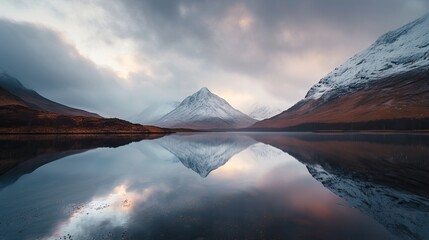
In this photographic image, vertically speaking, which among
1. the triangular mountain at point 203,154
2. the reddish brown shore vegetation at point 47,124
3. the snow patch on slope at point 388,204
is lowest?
the snow patch on slope at point 388,204

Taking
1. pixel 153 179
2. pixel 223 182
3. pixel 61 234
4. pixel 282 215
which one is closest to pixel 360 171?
pixel 223 182

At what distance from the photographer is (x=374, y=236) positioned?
49.0 feet

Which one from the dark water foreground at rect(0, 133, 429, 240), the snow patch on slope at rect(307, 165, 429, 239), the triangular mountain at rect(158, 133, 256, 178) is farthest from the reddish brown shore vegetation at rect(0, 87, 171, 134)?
the snow patch on slope at rect(307, 165, 429, 239)

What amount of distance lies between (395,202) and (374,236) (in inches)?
345

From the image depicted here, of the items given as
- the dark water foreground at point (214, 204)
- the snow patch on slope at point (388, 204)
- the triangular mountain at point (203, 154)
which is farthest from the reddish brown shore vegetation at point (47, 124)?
the snow patch on slope at point (388, 204)

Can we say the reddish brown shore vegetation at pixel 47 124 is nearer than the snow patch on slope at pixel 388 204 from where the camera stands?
No

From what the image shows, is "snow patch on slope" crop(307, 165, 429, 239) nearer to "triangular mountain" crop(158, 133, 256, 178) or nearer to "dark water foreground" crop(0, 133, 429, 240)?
"dark water foreground" crop(0, 133, 429, 240)

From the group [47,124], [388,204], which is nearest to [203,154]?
[388,204]

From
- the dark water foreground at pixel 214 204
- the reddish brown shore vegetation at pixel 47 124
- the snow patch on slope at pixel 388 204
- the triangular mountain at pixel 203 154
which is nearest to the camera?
the dark water foreground at pixel 214 204

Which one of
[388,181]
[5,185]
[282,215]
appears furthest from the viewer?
[388,181]

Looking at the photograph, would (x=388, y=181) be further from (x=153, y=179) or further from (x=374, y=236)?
(x=153, y=179)

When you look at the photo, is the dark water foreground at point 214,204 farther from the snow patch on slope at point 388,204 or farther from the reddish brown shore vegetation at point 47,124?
the reddish brown shore vegetation at point 47,124

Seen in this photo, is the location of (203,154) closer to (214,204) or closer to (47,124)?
(214,204)

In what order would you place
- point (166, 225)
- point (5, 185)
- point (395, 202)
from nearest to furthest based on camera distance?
point (166, 225)
point (395, 202)
point (5, 185)
